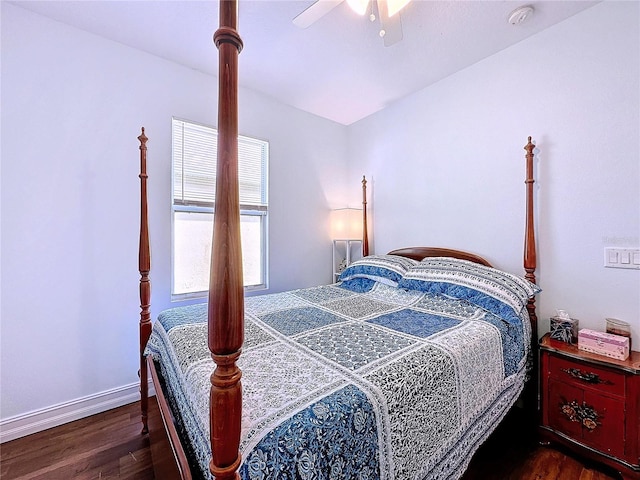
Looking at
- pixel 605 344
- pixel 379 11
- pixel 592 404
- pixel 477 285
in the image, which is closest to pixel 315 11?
pixel 379 11

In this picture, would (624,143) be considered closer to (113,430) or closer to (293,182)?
(293,182)

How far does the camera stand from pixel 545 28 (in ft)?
6.35

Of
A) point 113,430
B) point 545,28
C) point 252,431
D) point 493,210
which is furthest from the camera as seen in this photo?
point 493,210

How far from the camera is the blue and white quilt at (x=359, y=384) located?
77 cm

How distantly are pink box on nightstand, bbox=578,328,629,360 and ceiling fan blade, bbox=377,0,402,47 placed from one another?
200cm

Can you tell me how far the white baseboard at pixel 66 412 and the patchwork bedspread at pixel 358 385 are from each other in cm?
→ 81

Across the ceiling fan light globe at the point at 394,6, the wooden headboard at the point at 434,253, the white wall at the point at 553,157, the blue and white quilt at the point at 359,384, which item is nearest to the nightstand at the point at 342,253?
the wooden headboard at the point at 434,253

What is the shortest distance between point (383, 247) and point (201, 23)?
2435 millimetres

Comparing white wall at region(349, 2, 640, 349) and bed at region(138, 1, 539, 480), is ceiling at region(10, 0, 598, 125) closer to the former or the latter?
white wall at region(349, 2, 640, 349)

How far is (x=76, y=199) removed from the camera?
1.91 m

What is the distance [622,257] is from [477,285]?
80 centimetres

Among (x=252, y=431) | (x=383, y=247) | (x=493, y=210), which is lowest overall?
(x=252, y=431)

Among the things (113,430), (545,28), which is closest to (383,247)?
(545,28)

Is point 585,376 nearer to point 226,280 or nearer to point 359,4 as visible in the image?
point 226,280
